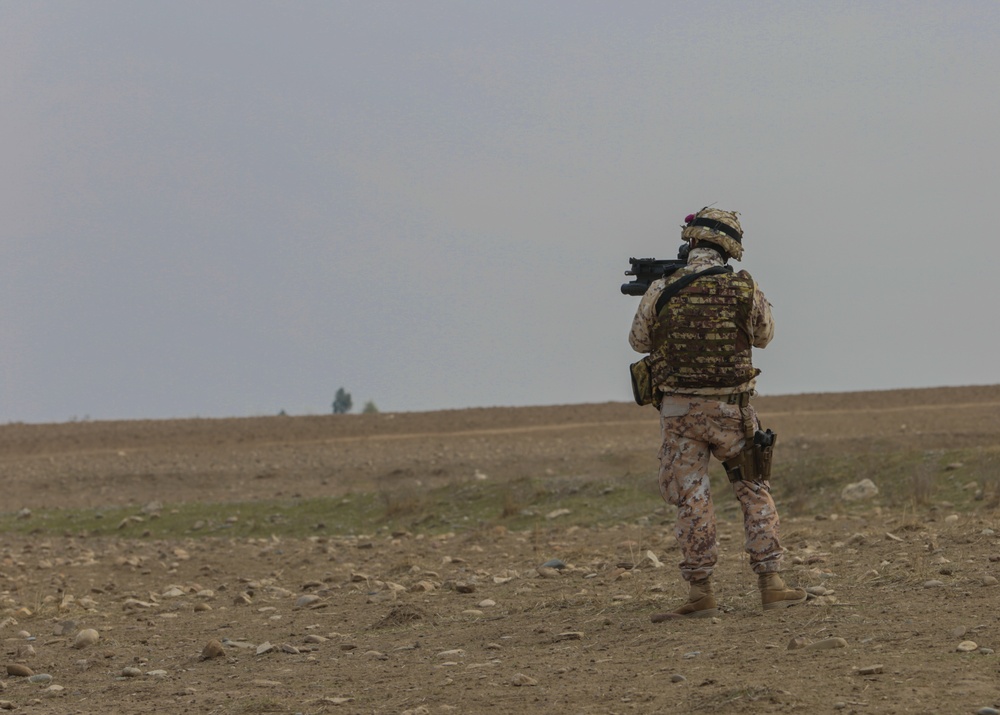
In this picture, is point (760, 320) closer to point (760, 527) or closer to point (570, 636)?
point (760, 527)

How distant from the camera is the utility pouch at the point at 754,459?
7344 mm

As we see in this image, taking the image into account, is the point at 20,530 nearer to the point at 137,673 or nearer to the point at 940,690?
the point at 137,673

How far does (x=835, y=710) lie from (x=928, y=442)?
1767 cm

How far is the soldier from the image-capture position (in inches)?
288

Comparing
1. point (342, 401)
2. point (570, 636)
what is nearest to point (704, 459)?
point (570, 636)

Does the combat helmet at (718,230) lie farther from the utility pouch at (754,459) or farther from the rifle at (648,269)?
the utility pouch at (754,459)

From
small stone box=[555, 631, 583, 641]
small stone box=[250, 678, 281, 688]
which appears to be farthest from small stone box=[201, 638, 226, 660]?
small stone box=[555, 631, 583, 641]

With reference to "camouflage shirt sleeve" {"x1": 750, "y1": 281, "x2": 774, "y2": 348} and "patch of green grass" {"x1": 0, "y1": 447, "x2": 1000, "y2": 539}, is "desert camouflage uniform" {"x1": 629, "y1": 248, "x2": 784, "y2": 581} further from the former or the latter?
"patch of green grass" {"x1": 0, "y1": 447, "x2": 1000, "y2": 539}

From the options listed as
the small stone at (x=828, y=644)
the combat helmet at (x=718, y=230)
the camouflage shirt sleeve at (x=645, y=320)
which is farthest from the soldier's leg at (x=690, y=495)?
the small stone at (x=828, y=644)

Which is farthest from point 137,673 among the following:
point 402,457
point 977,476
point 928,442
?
point 402,457

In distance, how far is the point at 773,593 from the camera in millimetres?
7363

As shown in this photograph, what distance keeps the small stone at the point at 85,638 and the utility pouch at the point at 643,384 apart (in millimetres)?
3740

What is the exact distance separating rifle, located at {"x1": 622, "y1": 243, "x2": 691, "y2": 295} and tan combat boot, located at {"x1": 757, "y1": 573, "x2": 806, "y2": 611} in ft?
5.43

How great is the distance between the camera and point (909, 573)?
26.9ft
